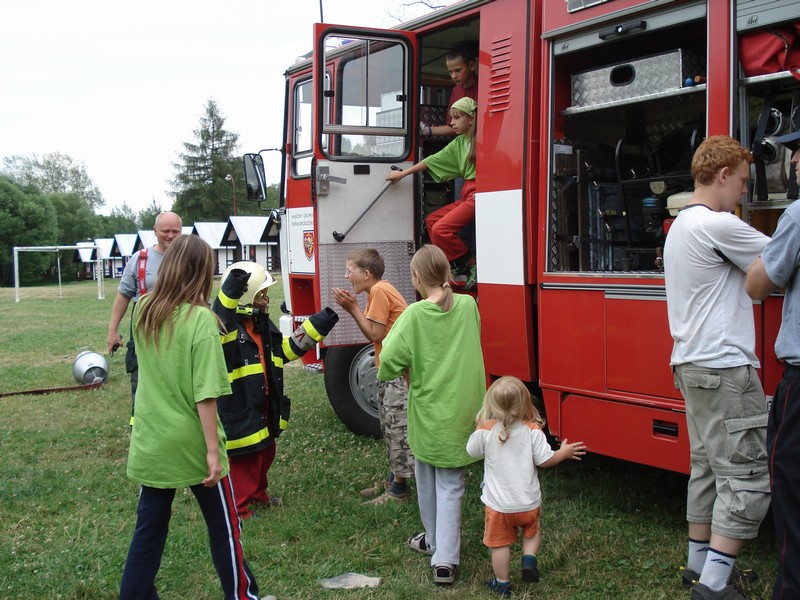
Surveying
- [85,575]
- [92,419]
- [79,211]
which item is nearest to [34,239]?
[79,211]

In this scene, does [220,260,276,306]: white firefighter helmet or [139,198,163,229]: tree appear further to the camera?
[139,198,163,229]: tree

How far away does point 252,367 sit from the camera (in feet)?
15.2

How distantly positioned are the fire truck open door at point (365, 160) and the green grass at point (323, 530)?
3.94 ft

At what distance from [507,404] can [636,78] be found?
1.94m

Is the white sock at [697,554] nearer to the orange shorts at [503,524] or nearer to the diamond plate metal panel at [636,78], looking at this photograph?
the orange shorts at [503,524]

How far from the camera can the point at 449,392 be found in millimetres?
3807

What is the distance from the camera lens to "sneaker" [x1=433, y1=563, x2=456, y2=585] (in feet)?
12.3

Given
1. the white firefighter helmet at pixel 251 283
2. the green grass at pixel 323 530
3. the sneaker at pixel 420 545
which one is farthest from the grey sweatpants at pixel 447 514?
the white firefighter helmet at pixel 251 283

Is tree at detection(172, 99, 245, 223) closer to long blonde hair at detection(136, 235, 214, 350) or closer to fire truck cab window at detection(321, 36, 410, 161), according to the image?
fire truck cab window at detection(321, 36, 410, 161)

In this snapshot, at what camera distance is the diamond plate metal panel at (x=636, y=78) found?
4.05 m

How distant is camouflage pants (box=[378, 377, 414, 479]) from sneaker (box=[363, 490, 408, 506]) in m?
0.14

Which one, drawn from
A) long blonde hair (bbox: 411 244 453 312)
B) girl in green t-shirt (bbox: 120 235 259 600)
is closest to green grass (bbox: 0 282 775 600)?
girl in green t-shirt (bbox: 120 235 259 600)

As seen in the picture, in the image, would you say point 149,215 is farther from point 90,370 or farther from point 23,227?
point 90,370

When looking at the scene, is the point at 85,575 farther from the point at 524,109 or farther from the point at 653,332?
the point at 524,109
